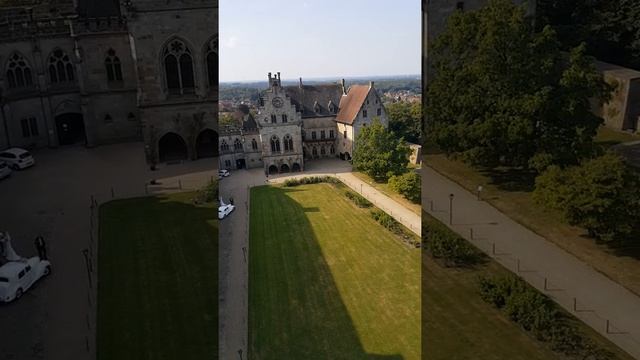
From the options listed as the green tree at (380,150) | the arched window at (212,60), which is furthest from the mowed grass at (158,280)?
the green tree at (380,150)

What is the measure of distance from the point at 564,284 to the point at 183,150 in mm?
13810

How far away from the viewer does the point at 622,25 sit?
100.0ft

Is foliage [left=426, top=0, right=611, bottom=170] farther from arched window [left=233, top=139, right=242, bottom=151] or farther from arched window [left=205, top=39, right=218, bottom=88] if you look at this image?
arched window [left=233, top=139, right=242, bottom=151]

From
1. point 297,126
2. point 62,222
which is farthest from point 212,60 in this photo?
point 62,222

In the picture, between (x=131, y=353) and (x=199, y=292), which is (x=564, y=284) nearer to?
(x=199, y=292)

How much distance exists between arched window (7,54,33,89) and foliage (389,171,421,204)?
663 inches

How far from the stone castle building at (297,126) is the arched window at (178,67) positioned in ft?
15.9

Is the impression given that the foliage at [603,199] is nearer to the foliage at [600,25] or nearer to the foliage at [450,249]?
the foliage at [450,249]

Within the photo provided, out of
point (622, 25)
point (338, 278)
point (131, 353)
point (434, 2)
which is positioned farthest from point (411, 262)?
point (622, 25)

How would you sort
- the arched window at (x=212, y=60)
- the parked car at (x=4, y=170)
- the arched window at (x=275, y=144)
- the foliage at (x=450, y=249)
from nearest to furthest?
the arched window at (x=275, y=144) → the foliage at (x=450, y=249) → the arched window at (x=212, y=60) → the parked car at (x=4, y=170)

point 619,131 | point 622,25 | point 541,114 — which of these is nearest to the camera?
point 541,114

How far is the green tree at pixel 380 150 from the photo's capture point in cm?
1208

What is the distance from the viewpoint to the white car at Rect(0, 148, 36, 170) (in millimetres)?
18922

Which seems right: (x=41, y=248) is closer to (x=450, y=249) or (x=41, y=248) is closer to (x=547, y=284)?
(x=450, y=249)
